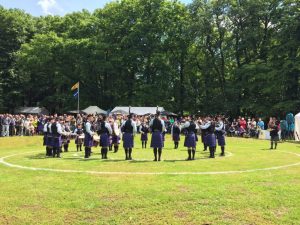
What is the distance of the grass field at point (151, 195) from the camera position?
8.20 metres

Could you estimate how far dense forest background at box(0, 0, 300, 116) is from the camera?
144ft

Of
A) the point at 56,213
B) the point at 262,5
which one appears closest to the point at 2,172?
the point at 56,213

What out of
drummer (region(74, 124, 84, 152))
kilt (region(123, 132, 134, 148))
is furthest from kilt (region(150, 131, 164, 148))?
drummer (region(74, 124, 84, 152))

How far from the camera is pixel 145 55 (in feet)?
163

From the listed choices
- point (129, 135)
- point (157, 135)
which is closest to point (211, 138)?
point (157, 135)

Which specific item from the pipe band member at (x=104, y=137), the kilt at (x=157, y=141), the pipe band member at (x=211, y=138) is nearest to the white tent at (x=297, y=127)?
the pipe band member at (x=211, y=138)

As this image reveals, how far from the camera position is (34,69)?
51.1 meters

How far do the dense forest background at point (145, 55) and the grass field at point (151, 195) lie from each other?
30117mm

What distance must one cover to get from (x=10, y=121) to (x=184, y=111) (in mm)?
24992

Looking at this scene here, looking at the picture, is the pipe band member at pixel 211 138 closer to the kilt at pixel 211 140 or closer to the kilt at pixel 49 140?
the kilt at pixel 211 140

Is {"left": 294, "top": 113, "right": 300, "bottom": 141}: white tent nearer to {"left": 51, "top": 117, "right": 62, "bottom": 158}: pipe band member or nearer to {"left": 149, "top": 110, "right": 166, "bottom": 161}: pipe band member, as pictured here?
{"left": 149, "top": 110, "right": 166, "bottom": 161}: pipe band member

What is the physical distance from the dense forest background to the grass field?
30.1m

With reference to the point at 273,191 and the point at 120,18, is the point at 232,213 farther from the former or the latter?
the point at 120,18

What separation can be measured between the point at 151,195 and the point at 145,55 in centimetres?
4104
